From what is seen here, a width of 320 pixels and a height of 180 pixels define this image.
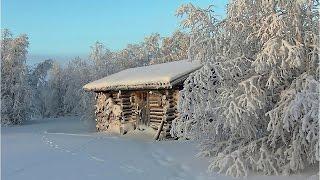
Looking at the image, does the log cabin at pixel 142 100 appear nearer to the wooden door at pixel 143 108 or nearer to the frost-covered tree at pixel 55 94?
the wooden door at pixel 143 108

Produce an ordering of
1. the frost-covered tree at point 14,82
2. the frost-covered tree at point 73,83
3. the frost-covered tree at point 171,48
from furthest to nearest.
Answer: the frost-covered tree at point 171,48, the frost-covered tree at point 73,83, the frost-covered tree at point 14,82

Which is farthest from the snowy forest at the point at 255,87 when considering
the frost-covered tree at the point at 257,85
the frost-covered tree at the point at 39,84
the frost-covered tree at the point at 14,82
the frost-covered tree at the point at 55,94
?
the frost-covered tree at the point at 55,94

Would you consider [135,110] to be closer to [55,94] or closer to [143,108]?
[143,108]

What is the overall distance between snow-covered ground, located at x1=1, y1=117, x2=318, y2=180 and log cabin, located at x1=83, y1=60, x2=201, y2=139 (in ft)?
7.72

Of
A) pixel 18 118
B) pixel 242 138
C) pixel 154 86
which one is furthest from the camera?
pixel 18 118

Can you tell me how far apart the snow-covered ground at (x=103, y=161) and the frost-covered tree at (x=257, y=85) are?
701mm

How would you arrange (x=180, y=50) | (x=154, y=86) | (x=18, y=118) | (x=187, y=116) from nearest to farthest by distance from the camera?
1. (x=187, y=116)
2. (x=154, y=86)
3. (x=18, y=118)
4. (x=180, y=50)

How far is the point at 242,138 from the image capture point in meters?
10.3

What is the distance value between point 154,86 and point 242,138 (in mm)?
7223

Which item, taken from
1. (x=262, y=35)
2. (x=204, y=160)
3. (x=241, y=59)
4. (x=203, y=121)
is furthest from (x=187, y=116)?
(x=262, y=35)

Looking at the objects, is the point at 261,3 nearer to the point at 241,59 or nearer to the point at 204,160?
the point at 241,59

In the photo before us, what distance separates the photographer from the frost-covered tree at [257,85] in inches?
337

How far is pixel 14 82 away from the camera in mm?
31016

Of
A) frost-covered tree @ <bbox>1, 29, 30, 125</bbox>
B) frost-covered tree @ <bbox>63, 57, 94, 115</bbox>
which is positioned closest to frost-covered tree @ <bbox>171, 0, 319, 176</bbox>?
frost-covered tree @ <bbox>1, 29, 30, 125</bbox>
